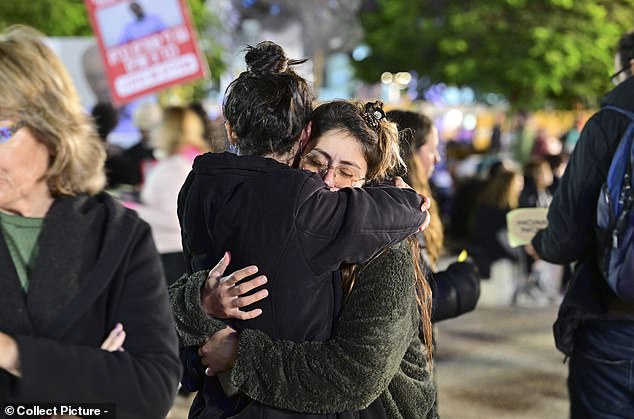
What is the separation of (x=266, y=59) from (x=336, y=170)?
35 centimetres

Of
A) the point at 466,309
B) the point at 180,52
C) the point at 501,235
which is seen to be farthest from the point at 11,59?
the point at 501,235

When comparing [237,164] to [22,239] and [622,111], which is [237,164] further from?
[622,111]

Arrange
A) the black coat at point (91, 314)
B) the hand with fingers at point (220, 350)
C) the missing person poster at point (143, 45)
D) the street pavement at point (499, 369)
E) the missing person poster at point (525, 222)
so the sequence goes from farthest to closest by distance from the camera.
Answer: the missing person poster at point (143, 45), the street pavement at point (499, 369), the missing person poster at point (525, 222), the hand with fingers at point (220, 350), the black coat at point (91, 314)

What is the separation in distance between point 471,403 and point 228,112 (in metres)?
4.68

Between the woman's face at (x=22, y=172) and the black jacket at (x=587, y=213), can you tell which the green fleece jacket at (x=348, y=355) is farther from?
the black jacket at (x=587, y=213)

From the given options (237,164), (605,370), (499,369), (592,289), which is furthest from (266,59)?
(499,369)

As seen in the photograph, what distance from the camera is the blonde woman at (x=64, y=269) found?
6.36ft

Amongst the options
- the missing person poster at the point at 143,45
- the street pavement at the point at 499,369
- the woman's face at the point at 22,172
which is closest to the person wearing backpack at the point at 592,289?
the woman's face at the point at 22,172

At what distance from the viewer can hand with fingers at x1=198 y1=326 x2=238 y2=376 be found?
2.53 m

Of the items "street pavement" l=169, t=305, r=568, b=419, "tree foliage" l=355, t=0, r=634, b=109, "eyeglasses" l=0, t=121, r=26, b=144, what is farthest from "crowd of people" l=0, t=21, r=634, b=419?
"tree foliage" l=355, t=0, r=634, b=109

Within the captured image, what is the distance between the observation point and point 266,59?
2.58 metres

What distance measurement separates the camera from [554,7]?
2636cm

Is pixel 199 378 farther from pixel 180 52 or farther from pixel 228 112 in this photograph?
pixel 180 52

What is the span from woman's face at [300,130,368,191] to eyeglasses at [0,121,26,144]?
2.81 feet
